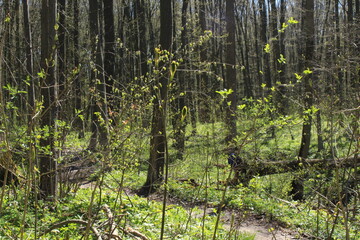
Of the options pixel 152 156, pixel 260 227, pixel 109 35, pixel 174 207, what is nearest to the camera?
pixel 174 207

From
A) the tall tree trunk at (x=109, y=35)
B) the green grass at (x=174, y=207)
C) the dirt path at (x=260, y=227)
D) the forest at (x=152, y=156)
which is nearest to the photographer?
the forest at (x=152, y=156)

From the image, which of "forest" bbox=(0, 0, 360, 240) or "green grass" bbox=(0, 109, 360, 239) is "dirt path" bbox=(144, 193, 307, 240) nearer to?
"forest" bbox=(0, 0, 360, 240)

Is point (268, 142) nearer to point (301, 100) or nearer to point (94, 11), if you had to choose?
point (301, 100)

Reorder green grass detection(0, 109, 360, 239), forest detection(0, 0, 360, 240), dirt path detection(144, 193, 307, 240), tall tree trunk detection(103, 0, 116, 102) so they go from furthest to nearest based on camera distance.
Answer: tall tree trunk detection(103, 0, 116, 102), dirt path detection(144, 193, 307, 240), green grass detection(0, 109, 360, 239), forest detection(0, 0, 360, 240)

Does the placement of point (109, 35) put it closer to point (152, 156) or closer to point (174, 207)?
point (152, 156)

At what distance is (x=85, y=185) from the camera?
390 inches

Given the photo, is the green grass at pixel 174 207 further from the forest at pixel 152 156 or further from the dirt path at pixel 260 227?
the dirt path at pixel 260 227

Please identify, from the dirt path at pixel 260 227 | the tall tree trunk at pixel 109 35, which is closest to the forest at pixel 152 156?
the dirt path at pixel 260 227

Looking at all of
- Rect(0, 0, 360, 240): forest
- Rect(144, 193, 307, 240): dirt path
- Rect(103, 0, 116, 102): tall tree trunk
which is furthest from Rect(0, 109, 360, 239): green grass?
Rect(103, 0, 116, 102): tall tree trunk

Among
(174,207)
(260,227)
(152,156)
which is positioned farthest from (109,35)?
(174,207)

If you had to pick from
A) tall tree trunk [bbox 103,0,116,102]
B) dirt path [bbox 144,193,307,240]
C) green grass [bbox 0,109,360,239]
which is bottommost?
dirt path [bbox 144,193,307,240]

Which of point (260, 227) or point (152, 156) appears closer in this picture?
point (260, 227)

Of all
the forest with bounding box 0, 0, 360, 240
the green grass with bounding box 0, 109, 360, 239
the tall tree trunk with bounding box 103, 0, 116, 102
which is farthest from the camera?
the tall tree trunk with bounding box 103, 0, 116, 102

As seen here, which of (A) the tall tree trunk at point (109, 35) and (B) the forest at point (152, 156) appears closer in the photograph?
(B) the forest at point (152, 156)
